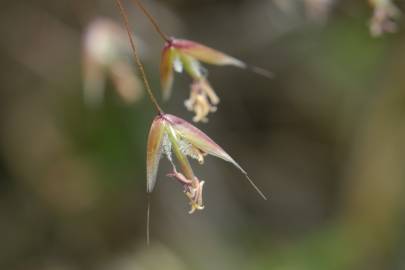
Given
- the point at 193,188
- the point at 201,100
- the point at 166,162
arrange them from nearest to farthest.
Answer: the point at 193,188 < the point at 201,100 < the point at 166,162

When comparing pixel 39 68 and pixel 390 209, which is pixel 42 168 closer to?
pixel 39 68

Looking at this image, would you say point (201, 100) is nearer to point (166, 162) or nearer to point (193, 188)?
point (193, 188)

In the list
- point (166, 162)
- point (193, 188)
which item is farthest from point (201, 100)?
point (166, 162)

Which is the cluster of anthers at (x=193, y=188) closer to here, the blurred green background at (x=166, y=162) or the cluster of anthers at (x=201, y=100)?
the cluster of anthers at (x=201, y=100)

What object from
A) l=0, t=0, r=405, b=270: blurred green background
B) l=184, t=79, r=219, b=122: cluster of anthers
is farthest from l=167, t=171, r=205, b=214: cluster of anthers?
l=0, t=0, r=405, b=270: blurred green background

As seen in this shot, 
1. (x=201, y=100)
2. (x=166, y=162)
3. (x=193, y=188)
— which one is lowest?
(x=193, y=188)

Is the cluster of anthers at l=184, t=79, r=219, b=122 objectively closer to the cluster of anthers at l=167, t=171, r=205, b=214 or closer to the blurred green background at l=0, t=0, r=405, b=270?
the cluster of anthers at l=167, t=171, r=205, b=214

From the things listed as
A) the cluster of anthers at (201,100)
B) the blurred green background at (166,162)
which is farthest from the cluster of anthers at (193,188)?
the blurred green background at (166,162)

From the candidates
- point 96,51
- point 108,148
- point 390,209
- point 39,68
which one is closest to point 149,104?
point 108,148
